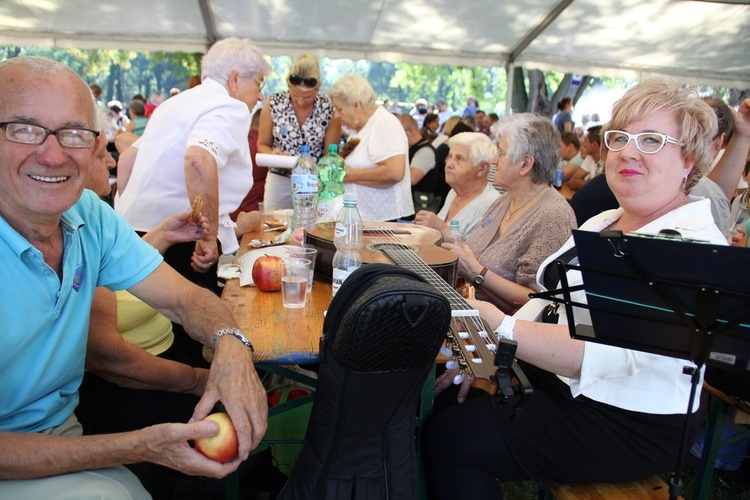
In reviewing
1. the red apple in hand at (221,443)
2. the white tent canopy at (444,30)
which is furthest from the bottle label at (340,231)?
the white tent canopy at (444,30)

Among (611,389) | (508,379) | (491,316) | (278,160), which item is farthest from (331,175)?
(508,379)

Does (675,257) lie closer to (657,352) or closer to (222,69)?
(657,352)

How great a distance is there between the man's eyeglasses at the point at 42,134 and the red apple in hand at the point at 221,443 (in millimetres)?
801

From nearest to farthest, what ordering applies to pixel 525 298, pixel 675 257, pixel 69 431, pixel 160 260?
pixel 675 257, pixel 69 431, pixel 160 260, pixel 525 298

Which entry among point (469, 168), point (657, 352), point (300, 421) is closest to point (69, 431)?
point (300, 421)

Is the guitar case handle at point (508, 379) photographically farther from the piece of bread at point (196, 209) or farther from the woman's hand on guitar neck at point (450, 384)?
the piece of bread at point (196, 209)

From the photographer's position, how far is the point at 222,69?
3.02 meters

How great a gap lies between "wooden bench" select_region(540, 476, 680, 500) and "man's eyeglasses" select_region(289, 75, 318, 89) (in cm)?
365

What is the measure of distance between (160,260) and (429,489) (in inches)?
47.4

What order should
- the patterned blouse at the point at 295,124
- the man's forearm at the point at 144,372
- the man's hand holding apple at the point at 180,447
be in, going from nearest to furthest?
the man's hand holding apple at the point at 180,447 < the man's forearm at the point at 144,372 < the patterned blouse at the point at 295,124

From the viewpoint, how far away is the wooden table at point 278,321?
5.19ft

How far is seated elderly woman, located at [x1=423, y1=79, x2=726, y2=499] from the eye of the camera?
158cm

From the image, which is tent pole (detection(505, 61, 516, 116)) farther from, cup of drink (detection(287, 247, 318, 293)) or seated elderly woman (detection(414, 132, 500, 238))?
cup of drink (detection(287, 247, 318, 293))

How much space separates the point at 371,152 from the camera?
164 inches
